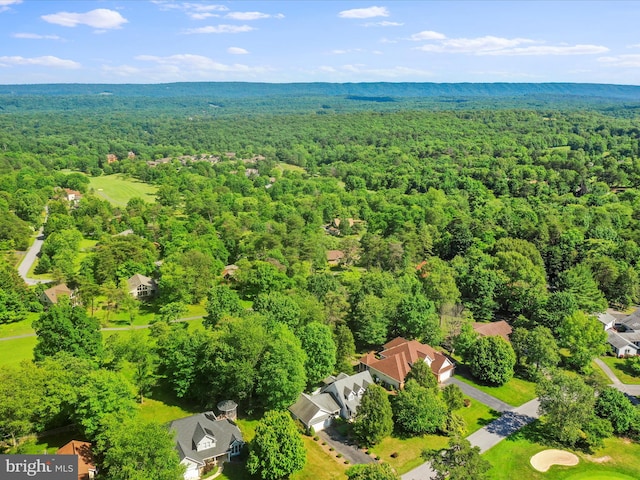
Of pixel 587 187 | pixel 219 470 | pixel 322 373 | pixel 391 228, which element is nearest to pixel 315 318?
pixel 322 373

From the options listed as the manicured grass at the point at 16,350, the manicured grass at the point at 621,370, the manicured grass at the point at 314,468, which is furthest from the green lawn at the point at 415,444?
the manicured grass at the point at 16,350

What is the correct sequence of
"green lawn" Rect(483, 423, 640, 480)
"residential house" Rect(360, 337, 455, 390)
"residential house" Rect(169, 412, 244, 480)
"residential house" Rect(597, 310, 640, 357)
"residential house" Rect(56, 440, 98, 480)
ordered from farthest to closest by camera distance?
"residential house" Rect(597, 310, 640, 357) → "residential house" Rect(360, 337, 455, 390) → "green lawn" Rect(483, 423, 640, 480) → "residential house" Rect(169, 412, 244, 480) → "residential house" Rect(56, 440, 98, 480)

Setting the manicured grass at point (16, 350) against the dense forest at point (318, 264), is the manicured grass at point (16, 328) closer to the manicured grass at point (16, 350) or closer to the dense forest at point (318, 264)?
the dense forest at point (318, 264)

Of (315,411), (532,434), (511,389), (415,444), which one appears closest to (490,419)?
(532,434)

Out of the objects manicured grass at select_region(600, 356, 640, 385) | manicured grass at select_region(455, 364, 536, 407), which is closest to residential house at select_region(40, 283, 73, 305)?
manicured grass at select_region(455, 364, 536, 407)

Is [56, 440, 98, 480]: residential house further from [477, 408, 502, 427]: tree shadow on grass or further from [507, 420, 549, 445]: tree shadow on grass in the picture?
[507, 420, 549, 445]: tree shadow on grass

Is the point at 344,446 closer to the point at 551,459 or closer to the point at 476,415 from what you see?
the point at 476,415

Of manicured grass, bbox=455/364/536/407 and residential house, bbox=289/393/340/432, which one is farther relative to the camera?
manicured grass, bbox=455/364/536/407
